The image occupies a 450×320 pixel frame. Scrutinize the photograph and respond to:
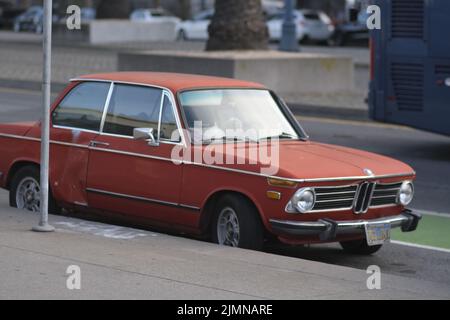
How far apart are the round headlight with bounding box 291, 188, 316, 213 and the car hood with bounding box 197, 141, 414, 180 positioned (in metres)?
0.12

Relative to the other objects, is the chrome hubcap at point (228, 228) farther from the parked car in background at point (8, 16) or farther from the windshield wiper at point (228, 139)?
the parked car in background at point (8, 16)

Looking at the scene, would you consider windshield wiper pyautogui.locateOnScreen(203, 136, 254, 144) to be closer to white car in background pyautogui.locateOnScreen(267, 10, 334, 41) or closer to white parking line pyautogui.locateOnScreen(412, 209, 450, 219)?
white parking line pyautogui.locateOnScreen(412, 209, 450, 219)

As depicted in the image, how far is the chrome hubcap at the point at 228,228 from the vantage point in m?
9.39

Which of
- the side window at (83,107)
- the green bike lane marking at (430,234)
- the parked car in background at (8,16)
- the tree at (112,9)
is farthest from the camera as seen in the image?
the parked car in background at (8,16)

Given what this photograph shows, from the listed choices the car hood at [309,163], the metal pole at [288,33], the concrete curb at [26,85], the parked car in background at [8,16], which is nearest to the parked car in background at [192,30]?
the parked car in background at [8,16]

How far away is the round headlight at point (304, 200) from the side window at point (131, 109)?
172 centimetres

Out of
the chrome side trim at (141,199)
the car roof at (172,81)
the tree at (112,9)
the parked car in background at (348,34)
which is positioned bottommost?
the chrome side trim at (141,199)

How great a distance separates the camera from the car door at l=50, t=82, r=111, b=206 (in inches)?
412

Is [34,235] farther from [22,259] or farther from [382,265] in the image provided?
[382,265]

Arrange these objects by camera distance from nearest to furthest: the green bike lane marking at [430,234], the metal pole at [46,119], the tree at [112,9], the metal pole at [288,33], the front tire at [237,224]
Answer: the front tire at [237,224] < the metal pole at [46,119] < the green bike lane marking at [430,234] < the metal pole at [288,33] < the tree at [112,9]

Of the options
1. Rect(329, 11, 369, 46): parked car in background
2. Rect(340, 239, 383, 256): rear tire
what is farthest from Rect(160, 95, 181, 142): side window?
Rect(329, 11, 369, 46): parked car in background

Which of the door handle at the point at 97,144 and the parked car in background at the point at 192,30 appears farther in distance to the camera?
the parked car in background at the point at 192,30
